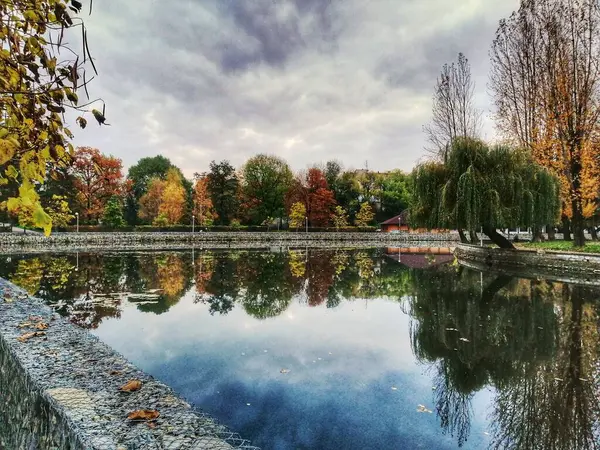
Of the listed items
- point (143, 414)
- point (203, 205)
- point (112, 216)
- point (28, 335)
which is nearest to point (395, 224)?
point (203, 205)

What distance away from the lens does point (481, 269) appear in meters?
17.6

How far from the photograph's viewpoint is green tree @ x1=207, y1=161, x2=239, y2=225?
48125mm

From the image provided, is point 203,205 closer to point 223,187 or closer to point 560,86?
point 223,187

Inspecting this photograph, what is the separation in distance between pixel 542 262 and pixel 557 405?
1434 cm

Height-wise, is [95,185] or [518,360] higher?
[95,185]

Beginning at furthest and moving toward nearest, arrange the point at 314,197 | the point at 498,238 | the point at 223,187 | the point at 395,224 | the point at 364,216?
the point at 395,224
the point at 364,216
the point at 314,197
the point at 223,187
the point at 498,238

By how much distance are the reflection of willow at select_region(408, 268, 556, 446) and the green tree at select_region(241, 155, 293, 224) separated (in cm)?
3872

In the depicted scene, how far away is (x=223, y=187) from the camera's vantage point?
159 ft

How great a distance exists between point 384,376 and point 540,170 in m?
16.5

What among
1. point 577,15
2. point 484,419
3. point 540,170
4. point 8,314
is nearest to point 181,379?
point 8,314

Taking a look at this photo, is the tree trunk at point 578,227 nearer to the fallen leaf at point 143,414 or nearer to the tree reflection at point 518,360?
the tree reflection at point 518,360

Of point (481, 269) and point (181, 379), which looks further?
point (481, 269)

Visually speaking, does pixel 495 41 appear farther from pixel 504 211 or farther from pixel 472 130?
pixel 504 211

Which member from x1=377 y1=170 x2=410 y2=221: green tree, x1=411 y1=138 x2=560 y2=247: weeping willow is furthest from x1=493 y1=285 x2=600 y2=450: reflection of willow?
x1=377 y1=170 x2=410 y2=221: green tree
